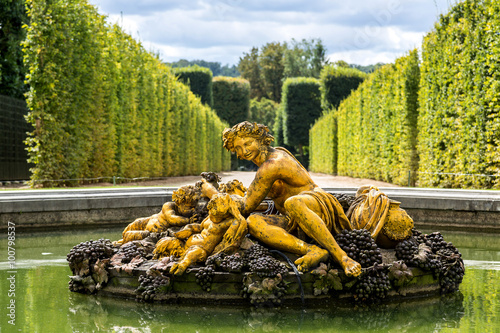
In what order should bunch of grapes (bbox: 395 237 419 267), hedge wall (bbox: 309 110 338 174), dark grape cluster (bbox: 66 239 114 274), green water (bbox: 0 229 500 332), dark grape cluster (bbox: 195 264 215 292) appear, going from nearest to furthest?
green water (bbox: 0 229 500 332), dark grape cluster (bbox: 195 264 215 292), bunch of grapes (bbox: 395 237 419 267), dark grape cluster (bbox: 66 239 114 274), hedge wall (bbox: 309 110 338 174)

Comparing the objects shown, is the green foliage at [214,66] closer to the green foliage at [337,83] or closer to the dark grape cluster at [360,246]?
the green foliage at [337,83]

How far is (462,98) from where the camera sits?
1279 centimetres

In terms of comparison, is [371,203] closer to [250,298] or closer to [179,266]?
[250,298]

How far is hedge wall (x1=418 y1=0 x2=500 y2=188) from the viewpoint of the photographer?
37.2 ft

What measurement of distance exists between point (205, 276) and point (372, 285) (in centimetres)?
139

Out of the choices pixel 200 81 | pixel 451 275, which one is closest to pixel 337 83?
pixel 200 81

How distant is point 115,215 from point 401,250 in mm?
5466

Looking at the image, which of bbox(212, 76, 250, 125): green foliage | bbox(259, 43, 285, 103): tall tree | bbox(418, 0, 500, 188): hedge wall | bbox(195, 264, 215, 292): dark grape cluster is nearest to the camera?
bbox(195, 264, 215, 292): dark grape cluster

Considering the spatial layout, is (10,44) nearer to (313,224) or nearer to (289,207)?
(289,207)

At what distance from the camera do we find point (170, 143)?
23672 millimetres

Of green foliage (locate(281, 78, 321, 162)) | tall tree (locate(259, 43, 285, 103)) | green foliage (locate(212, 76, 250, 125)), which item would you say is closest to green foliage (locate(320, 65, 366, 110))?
green foliage (locate(281, 78, 321, 162))

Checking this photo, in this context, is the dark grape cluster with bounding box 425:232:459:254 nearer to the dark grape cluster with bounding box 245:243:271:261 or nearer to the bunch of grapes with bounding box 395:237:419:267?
the bunch of grapes with bounding box 395:237:419:267

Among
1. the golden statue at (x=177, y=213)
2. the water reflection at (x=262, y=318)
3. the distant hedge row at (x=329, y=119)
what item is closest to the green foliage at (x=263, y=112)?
the distant hedge row at (x=329, y=119)

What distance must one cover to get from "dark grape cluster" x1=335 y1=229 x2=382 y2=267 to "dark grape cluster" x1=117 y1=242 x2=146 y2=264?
1820mm
